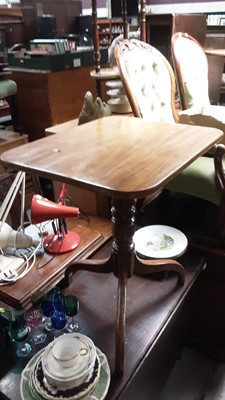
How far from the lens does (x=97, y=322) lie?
48.6 inches

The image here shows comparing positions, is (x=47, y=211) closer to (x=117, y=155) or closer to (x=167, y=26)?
(x=117, y=155)

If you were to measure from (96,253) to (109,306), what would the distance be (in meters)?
0.31

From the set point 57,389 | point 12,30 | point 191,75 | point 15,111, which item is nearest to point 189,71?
point 191,75

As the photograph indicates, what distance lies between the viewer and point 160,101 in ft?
5.89

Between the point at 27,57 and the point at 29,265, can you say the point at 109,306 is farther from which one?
the point at 27,57

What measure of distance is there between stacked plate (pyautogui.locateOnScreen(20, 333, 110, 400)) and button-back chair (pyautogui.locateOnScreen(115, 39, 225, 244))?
31.7 inches

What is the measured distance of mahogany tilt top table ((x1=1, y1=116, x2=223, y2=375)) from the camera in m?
0.78

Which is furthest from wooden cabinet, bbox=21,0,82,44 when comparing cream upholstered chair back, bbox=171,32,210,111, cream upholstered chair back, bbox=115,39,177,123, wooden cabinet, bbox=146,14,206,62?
cream upholstered chair back, bbox=115,39,177,123

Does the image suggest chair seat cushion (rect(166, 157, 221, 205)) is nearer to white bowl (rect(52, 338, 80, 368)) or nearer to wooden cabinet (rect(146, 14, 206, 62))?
white bowl (rect(52, 338, 80, 368))

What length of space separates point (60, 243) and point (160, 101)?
91cm

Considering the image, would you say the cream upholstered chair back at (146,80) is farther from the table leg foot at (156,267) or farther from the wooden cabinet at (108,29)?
the wooden cabinet at (108,29)

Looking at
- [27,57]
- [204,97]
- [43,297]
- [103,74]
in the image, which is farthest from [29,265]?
[27,57]

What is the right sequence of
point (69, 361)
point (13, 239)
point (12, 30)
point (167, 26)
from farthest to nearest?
point (12, 30) < point (167, 26) < point (13, 239) < point (69, 361)

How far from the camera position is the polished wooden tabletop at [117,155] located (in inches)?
30.4
